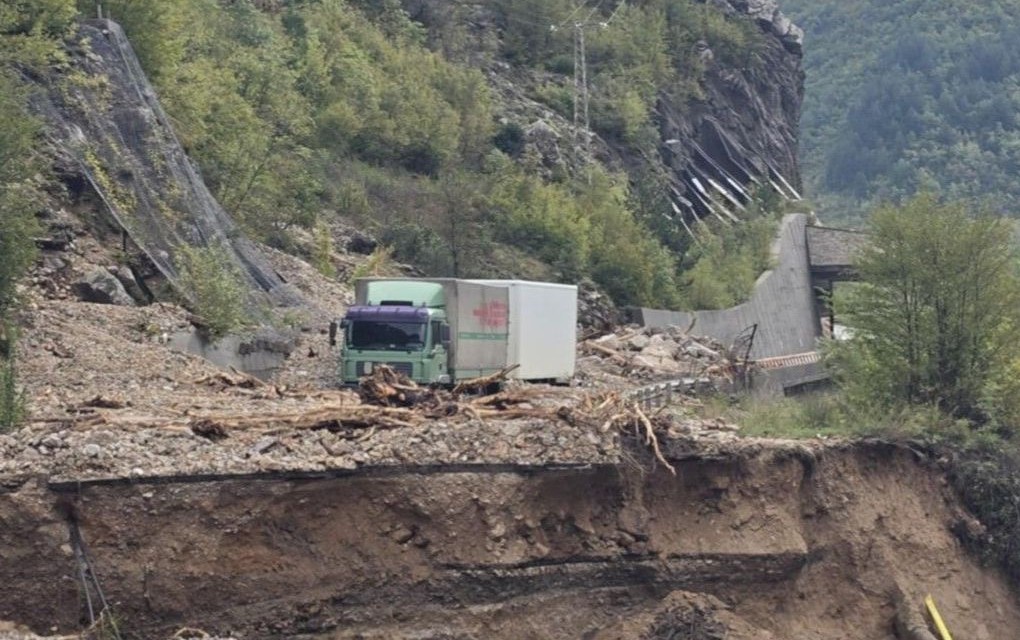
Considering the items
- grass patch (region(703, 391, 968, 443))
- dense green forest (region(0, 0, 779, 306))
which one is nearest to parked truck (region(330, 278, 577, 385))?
grass patch (region(703, 391, 968, 443))

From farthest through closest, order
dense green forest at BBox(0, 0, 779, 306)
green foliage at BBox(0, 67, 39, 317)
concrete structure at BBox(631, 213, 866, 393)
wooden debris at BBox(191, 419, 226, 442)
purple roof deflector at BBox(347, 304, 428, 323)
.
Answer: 1. concrete structure at BBox(631, 213, 866, 393)
2. dense green forest at BBox(0, 0, 779, 306)
3. purple roof deflector at BBox(347, 304, 428, 323)
4. green foliage at BBox(0, 67, 39, 317)
5. wooden debris at BBox(191, 419, 226, 442)

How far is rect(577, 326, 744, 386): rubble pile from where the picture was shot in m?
43.9

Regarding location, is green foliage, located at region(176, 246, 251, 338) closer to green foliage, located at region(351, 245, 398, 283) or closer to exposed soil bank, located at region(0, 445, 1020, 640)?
green foliage, located at region(351, 245, 398, 283)

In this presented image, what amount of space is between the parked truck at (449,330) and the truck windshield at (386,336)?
1 centimetres

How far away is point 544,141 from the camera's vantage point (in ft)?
240

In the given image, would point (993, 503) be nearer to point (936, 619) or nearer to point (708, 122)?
point (936, 619)

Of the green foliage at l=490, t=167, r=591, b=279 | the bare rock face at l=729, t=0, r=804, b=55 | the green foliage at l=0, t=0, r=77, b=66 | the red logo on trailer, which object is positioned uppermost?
the bare rock face at l=729, t=0, r=804, b=55

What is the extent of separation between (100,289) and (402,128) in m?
31.3

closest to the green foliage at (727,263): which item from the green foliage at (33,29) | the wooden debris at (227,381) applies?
the green foliage at (33,29)

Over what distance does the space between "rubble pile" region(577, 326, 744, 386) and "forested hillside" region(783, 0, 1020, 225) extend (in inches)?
3102

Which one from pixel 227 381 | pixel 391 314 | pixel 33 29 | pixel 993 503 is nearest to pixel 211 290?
pixel 391 314

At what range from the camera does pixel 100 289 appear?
1375 inches

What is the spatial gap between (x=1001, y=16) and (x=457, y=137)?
108084 mm

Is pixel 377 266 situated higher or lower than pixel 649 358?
higher
